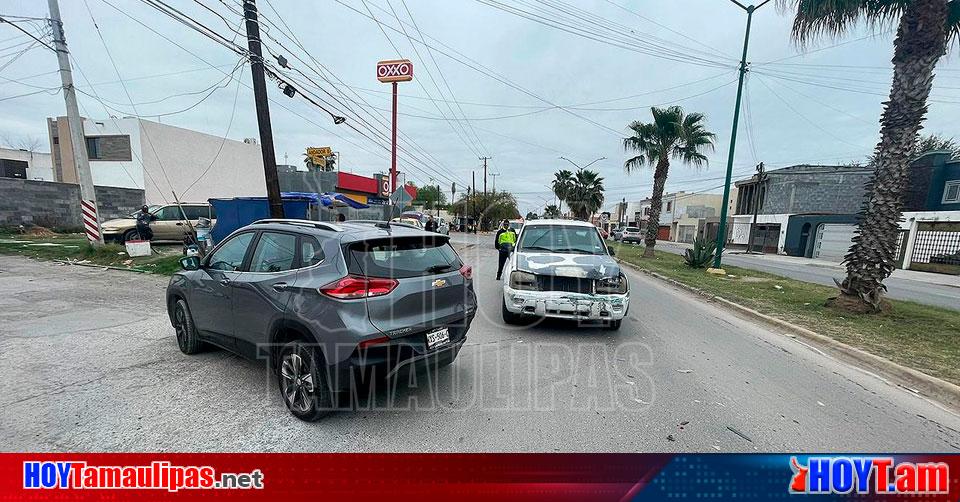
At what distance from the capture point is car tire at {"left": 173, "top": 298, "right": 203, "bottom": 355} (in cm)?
425

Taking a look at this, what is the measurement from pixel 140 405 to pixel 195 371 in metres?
0.75

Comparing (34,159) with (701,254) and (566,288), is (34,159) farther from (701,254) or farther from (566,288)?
(701,254)

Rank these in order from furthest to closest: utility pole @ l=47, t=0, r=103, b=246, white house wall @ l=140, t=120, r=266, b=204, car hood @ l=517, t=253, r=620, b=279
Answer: white house wall @ l=140, t=120, r=266, b=204, utility pole @ l=47, t=0, r=103, b=246, car hood @ l=517, t=253, r=620, b=279

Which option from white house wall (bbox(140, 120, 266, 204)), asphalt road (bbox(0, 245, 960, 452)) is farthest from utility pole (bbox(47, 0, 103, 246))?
white house wall (bbox(140, 120, 266, 204))

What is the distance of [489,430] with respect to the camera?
2.94 m

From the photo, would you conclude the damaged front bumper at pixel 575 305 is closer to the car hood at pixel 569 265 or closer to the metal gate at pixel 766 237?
the car hood at pixel 569 265

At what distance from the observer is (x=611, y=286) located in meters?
5.25

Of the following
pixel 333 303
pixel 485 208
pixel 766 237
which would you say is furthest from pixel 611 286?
pixel 485 208

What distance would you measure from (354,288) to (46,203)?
82.9 feet

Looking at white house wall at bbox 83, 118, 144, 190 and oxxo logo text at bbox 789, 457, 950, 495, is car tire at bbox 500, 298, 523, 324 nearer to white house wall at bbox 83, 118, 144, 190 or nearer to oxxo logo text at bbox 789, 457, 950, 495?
oxxo logo text at bbox 789, 457, 950, 495

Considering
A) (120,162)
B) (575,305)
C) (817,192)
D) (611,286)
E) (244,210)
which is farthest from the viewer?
(817,192)

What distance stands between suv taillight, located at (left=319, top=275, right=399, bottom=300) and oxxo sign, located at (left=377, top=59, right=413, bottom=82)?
46.5 ft

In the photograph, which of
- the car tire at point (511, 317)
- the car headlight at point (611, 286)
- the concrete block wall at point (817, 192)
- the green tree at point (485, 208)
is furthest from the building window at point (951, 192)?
the green tree at point (485, 208)

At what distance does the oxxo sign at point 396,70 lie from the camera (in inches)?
587
